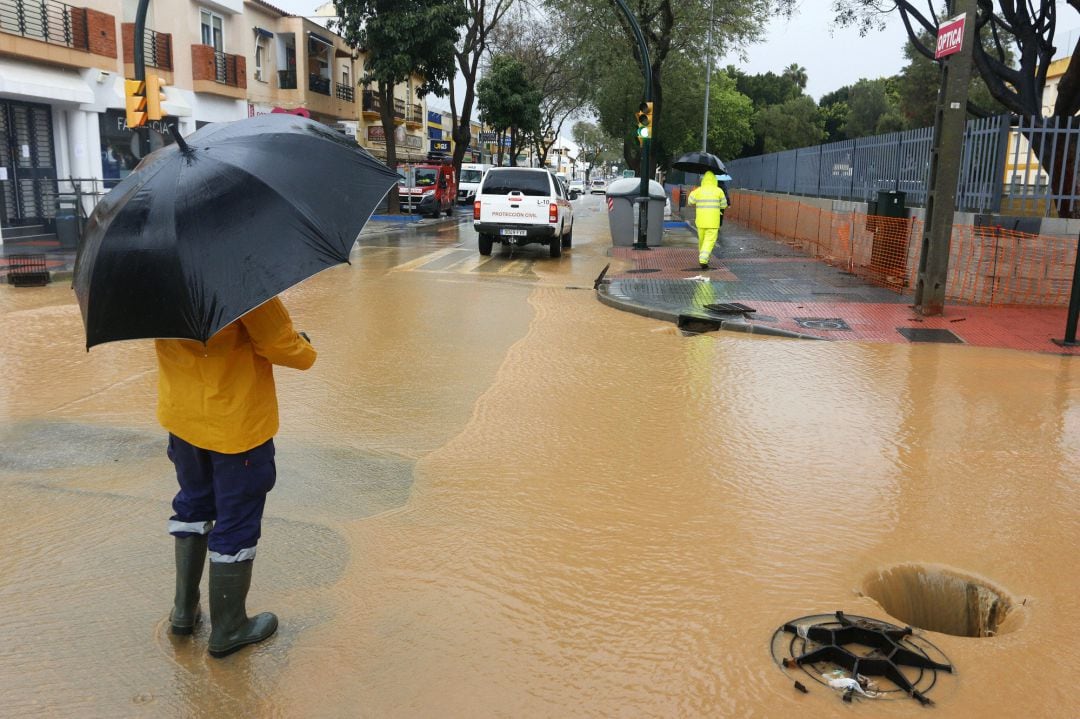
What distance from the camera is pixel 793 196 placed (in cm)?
2400

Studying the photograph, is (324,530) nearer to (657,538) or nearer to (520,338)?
(657,538)

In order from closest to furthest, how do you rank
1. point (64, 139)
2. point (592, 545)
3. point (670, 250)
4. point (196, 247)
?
point (196, 247)
point (592, 545)
point (670, 250)
point (64, 139)

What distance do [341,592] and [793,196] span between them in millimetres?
22110

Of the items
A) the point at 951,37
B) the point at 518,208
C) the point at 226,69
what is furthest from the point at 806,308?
the point at 226,69

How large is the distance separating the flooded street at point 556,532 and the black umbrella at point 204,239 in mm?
1319

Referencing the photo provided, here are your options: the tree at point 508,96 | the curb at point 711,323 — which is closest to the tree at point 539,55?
the tree at point 508,96

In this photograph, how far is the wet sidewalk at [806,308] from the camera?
32.7 feet

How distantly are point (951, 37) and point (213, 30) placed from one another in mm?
26207

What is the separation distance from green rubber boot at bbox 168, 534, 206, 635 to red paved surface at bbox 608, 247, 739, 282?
38.1 ft

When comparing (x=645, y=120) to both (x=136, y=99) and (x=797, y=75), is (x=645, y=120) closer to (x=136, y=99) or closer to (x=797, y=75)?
(x=136, y=99)

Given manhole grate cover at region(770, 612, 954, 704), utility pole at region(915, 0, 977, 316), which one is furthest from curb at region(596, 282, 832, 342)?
manhole grate cover at region(770, 612, 954, 704)

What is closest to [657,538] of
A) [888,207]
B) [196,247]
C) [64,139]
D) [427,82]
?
[196,247]

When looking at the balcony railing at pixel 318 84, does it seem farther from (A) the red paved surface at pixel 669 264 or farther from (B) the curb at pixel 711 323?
(B) the curb at pixel 711 323

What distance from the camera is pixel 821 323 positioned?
1062cm
